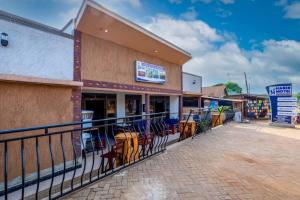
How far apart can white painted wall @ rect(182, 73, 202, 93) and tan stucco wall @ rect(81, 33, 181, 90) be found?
426 cm

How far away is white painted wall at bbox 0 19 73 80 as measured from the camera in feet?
13.6

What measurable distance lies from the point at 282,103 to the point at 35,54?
588 inches

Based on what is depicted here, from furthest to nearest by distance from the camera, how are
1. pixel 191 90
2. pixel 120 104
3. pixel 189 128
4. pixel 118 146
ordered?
1. pixel 191 90
2. pixel 120 104
3. pixel 189 128
4. pixel 118 146

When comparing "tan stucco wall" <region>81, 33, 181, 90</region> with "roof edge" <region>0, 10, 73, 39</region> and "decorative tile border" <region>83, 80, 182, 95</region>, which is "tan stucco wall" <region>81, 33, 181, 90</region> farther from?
"roof edge" <region>0, 10, 73, 39</region>

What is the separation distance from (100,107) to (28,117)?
15.7 feet

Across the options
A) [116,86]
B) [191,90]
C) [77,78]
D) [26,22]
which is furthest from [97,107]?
[191,90]

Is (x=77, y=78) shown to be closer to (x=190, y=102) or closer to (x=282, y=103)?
(x=190, y=102)

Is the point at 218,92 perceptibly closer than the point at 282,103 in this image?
No

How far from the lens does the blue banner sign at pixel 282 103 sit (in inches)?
480

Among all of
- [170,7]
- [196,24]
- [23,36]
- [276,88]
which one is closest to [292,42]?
[276,88]

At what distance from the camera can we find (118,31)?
6.75m

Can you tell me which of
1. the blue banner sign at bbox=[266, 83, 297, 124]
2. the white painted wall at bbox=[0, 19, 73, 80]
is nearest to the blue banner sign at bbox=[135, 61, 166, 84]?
the white painted wall at bbox=[0, 19, 73, 80]

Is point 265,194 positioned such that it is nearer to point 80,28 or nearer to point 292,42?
point 80,28

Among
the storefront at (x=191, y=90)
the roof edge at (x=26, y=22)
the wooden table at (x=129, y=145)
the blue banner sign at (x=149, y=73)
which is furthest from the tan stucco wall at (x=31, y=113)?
the storefront at (x=191, y=90)
